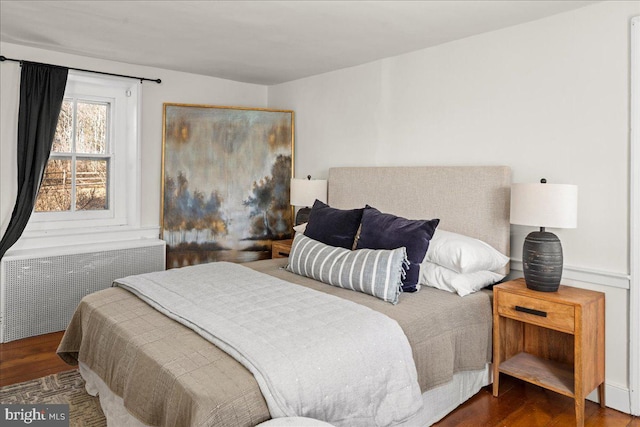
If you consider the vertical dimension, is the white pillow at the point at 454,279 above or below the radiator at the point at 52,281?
above

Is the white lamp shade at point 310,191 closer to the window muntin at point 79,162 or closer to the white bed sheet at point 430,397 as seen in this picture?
the window muntin at point 79,162

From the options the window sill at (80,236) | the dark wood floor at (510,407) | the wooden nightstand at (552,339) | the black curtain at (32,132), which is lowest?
the dark wood floor at (510,407)

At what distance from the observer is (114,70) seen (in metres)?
3.97

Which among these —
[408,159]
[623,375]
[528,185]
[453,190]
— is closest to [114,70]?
[408,159]

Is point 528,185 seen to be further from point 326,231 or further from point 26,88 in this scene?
point 26,88

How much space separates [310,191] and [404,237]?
1.65 metres

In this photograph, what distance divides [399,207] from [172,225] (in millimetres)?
2252

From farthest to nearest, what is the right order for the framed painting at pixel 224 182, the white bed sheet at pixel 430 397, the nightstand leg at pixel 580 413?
the framed painting at pixel 224 182 < the nightstand leg at pixel 580 413 < the white bed sheet at pixel 430 397

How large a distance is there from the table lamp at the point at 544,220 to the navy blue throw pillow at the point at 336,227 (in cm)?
108

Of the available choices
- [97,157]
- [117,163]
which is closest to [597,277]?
[117,163]

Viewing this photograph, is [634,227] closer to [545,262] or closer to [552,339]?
[545,262]

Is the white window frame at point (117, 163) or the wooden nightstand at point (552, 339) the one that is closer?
the wooden nightstand at point (552, 339)

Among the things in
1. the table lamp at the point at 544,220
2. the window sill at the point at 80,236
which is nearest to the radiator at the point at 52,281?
the window sill at the point at 80,236

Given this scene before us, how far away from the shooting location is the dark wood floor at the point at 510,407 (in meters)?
2.34
